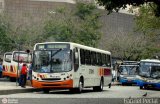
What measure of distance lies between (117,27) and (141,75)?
201 ft

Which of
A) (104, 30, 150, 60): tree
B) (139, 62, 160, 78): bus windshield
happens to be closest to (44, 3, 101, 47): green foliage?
(104, 30, 150, 60): tree

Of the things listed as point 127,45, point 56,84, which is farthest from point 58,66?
point 127,45

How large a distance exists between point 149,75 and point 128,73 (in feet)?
49.3

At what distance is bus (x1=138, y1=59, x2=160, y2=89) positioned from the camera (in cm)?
4616

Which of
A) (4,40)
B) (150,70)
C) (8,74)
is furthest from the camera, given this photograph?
(4,40)

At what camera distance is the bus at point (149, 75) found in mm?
46159

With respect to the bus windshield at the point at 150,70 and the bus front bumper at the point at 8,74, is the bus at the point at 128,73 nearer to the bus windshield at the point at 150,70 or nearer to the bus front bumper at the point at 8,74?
the bus windshield at the point at 150,70

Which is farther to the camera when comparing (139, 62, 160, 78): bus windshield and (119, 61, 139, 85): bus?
(119, 61, 139, 85): bus

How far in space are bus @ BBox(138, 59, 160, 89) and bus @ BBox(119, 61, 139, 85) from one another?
40.6ft

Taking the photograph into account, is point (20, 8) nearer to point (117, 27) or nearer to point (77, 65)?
point (117, 27)

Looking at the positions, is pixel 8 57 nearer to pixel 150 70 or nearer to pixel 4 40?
pixel 150 70

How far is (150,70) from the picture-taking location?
47344mm

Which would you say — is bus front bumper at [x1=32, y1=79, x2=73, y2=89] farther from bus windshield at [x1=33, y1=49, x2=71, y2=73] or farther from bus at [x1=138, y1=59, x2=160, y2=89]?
bus at [x1=138, y1=59, x2=160, y2=89]

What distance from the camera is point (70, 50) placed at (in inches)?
1234
